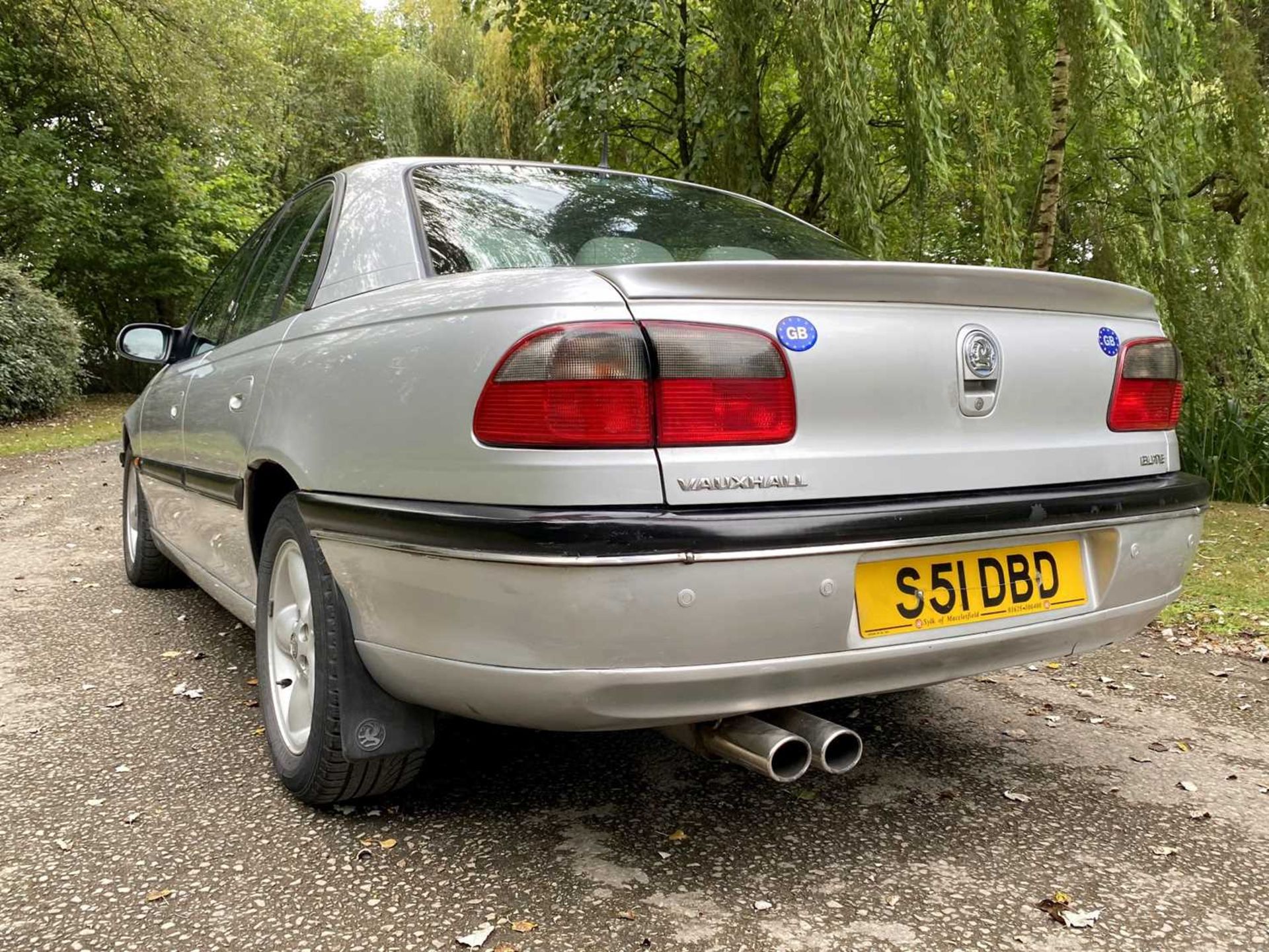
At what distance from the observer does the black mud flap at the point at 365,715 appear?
213 cm

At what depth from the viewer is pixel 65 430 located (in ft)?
44.6

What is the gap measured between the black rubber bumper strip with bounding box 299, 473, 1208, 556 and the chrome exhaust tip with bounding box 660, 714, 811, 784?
1.25ft

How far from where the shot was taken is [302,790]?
2.32 metres

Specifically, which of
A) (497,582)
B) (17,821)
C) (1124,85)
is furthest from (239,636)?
(1124,85)

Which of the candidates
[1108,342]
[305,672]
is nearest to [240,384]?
[305,672]

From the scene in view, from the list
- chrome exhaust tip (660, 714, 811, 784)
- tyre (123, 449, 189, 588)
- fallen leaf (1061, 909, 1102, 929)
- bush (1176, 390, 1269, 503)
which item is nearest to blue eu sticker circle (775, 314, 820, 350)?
chrome exhaust tip (660, 714, 811, 784)

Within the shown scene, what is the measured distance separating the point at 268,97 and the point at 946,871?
19.9 metres

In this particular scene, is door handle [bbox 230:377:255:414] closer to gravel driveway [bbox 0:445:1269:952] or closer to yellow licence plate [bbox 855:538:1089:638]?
gravel driveway [bbox 0:445:1269:952]

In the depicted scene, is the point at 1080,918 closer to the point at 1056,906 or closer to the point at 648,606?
the point at 1056,906

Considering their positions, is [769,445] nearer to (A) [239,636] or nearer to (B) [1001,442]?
(B) [1001,442]

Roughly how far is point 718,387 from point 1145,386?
1206mm

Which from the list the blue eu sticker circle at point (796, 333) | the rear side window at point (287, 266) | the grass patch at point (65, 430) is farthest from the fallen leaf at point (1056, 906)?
the grass patch at point (65, 430)

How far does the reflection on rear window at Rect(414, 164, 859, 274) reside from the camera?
2346mm

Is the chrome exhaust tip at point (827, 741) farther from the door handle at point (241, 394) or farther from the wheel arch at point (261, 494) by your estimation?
the door handle at point (241, 394)
